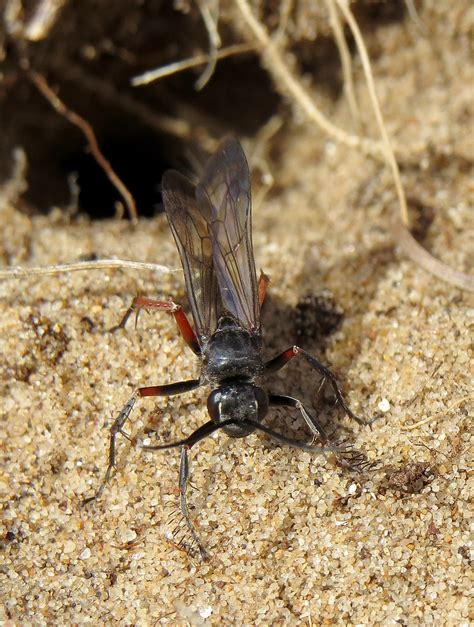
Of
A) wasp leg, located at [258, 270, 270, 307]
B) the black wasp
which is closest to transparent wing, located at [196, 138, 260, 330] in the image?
the black wasp

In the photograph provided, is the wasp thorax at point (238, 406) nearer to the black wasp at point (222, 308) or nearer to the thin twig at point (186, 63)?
the black wasp at point (222, 308)

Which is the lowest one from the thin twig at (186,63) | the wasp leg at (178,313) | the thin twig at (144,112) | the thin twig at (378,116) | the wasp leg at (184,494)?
the wasp leg at (184,494)

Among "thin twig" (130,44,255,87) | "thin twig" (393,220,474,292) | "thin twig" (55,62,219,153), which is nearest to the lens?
"thin twig" (393,220,474,292)

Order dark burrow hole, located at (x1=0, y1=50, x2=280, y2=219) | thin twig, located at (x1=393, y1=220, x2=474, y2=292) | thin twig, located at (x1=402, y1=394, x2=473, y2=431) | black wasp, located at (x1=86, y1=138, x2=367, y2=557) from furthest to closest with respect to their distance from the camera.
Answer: dark burrow hole, located at (x1=0, y1=50, x2=280, y2=219) → thin twig, located at (x1=393, y1=220, x2=474, y2=292) → thin twig, located at (x1=402, y1=394, x2=473, y2=431) → black wasp, located at (x1=86, y1=138, x2=367, y2=557)

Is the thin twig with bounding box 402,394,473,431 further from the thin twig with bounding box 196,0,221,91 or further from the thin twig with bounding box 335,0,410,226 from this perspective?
the thin twig with bounding box 196,0,221,91

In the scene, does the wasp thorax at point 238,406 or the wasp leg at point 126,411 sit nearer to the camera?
the wasp thorax at point 238,406

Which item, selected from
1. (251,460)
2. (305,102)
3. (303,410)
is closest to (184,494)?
(251,460)

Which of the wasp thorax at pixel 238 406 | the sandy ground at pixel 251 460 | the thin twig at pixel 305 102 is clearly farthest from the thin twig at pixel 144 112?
the wasp thorax at pixel 238 406

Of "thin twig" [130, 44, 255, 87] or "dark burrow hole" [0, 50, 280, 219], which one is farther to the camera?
"dark burrow hole" [0, 50, 280, 219]
